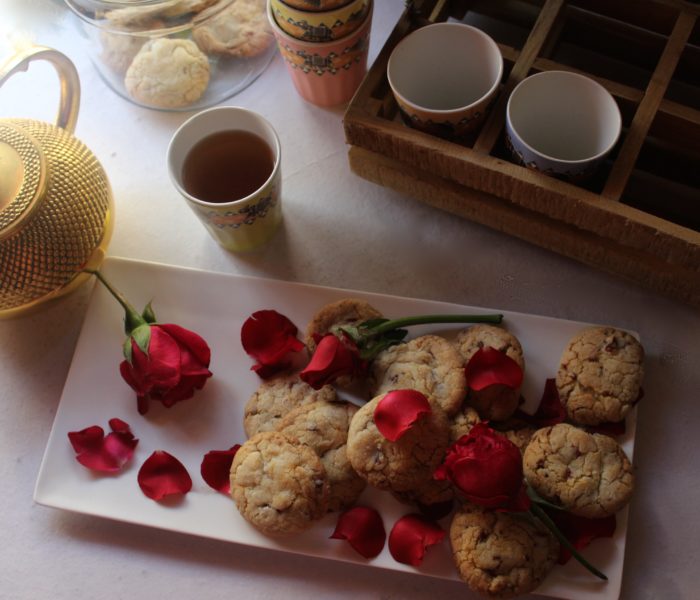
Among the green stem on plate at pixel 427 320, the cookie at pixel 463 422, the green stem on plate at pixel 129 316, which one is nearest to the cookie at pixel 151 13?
the green stem on plate at pixel 129 316

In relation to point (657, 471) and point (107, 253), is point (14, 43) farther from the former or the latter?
point (657, 471)

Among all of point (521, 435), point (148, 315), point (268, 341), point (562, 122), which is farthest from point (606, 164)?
point (148, 315)

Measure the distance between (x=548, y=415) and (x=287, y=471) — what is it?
0.26 m

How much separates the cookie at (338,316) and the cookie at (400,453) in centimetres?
10

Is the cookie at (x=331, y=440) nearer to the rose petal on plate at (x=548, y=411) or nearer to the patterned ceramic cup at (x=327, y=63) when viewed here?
the rose petal on plate at (x=548, y=411)

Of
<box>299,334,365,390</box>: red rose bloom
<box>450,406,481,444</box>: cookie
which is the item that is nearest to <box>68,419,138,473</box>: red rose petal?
<box>299,334,365,390</box>: red rose bloom

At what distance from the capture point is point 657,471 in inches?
29.0

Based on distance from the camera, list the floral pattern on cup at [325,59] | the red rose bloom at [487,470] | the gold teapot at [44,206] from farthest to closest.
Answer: the floral pattern on cup at [325,59] < the gold teapot at [44,206] < the red rose bloom at [487,470]

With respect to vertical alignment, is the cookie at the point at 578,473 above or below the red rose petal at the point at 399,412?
below

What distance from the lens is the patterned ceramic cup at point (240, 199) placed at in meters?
0.73

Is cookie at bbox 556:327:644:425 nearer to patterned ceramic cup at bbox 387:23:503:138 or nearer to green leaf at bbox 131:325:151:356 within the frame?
patterned ceramic cup at bbox 387:23:503:138

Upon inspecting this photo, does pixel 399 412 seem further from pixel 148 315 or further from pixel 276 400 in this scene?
pixel 148 315

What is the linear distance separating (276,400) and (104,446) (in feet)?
0.60

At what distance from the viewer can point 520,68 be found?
0.73 metres
